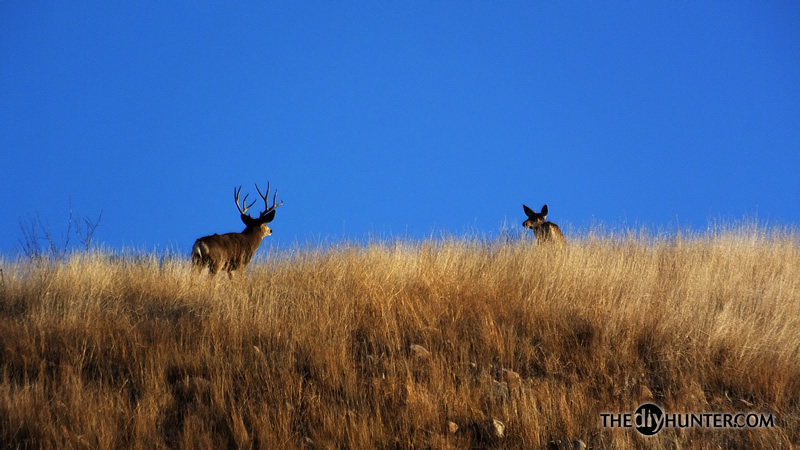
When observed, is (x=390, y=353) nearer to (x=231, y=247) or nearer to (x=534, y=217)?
(x=231, y=247)

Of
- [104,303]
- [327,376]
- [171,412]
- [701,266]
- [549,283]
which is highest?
[701,266]

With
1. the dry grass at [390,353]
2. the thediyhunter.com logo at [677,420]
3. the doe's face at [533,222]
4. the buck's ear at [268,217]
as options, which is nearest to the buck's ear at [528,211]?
the doe's face at [533,222]

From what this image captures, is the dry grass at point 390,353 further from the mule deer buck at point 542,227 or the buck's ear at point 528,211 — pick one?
the buck's ear at point 528,211

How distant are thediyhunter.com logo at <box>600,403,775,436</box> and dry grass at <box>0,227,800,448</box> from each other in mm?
113

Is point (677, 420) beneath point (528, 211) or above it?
beneath

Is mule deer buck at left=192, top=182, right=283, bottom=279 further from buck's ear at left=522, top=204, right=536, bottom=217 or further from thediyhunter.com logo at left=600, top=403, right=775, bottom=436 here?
thediyhunter.com logo at left=600, top=403, right=775, bottom=436

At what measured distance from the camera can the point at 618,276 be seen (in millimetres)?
10734

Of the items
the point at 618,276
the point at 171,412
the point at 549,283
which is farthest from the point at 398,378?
the point at 618,276

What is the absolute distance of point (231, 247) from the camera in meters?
13.0

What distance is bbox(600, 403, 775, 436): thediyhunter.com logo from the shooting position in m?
6.99

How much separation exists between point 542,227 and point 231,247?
617cm

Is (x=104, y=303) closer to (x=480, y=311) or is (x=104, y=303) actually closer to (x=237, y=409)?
(x=237, y=409)

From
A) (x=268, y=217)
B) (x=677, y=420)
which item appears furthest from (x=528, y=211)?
(x=677, y=420)

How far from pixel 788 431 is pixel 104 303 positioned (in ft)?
26.6
